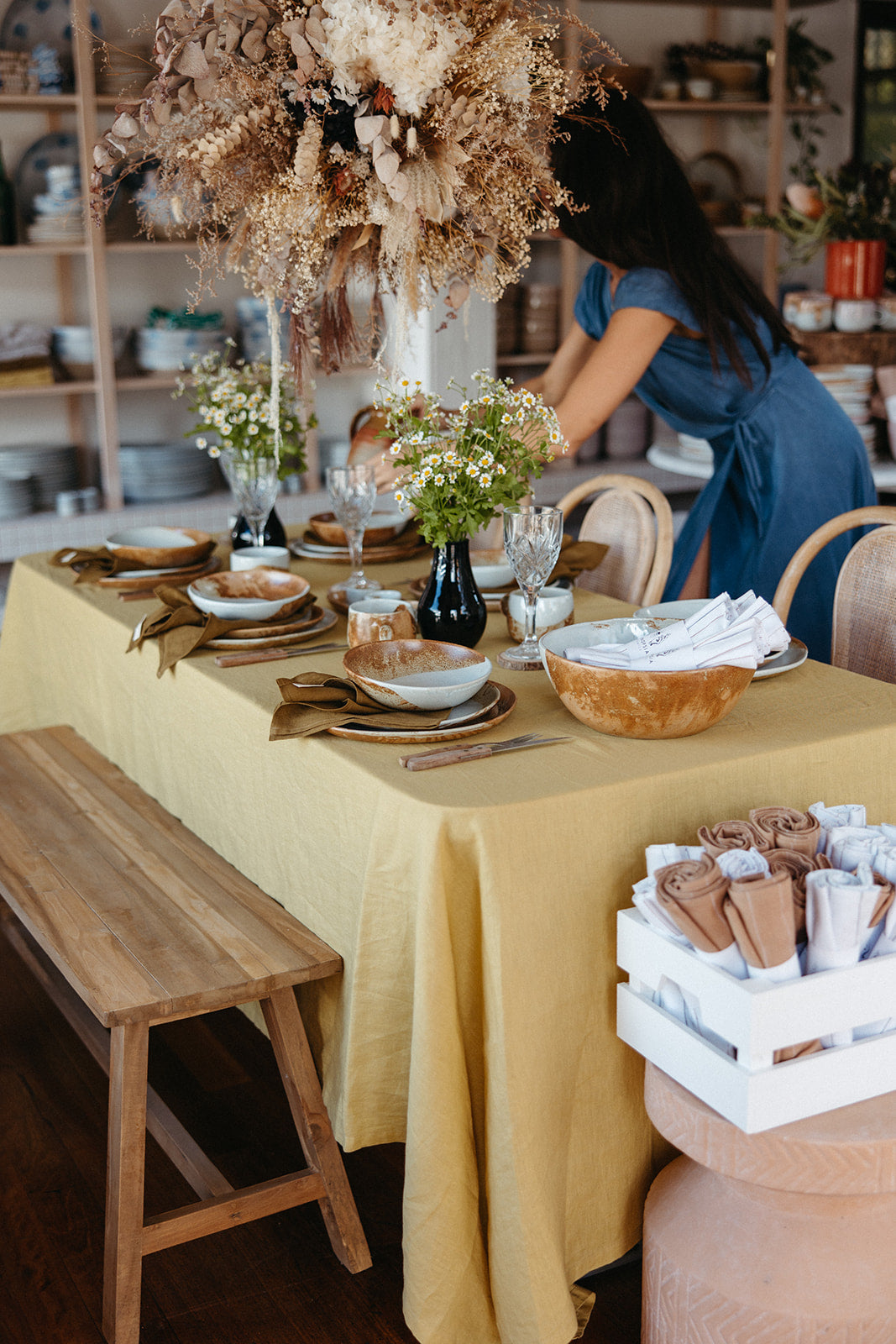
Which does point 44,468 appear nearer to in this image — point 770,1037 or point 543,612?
point 543,612

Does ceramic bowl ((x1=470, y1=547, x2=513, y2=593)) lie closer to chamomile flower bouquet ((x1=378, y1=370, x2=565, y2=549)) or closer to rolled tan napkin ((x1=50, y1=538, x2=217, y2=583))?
chamomile flower bouquet ((x1=378, y1=370, x2=565, y2=549))

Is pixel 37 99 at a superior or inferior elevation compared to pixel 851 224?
superior

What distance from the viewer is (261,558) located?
2248 mm

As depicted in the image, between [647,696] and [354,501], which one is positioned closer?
[647,696]

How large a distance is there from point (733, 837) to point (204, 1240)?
3.05ft

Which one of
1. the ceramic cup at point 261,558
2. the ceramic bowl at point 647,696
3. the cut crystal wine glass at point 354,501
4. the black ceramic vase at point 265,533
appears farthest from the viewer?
the black ceramic vase at point 265,533

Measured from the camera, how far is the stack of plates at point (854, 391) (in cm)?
341

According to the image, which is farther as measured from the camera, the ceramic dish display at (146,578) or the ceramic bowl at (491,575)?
the ceramic dish display at (146,578)

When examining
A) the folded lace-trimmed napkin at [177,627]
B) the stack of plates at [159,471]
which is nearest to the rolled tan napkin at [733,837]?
the folded lace-trimmed napkin at [177,627]

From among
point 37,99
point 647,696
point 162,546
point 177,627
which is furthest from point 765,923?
point 37,99

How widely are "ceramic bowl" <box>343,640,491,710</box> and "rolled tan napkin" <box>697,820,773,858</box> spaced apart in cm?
35

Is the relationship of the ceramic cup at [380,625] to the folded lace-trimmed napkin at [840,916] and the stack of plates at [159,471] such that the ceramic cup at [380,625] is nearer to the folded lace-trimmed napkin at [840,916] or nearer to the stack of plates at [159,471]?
the folded lace-trimmed napkin at [840,916]

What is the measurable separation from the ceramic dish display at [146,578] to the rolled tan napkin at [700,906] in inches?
48.3

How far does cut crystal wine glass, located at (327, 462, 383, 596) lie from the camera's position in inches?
81.7
